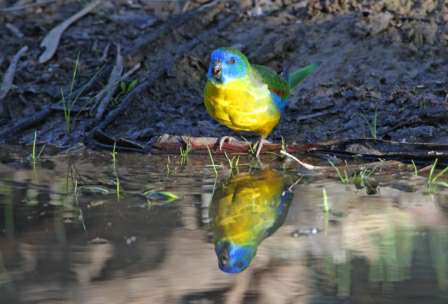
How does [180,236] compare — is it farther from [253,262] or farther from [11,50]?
[11,50]

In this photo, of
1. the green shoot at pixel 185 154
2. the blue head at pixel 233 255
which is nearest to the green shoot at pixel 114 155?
the green shoot at pixel 185 154

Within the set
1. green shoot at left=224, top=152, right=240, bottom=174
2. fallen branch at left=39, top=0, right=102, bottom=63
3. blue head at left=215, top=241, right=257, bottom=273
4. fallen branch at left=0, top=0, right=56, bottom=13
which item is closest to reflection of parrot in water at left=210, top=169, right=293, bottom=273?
blue head at left=215, top=241, right=257, bottom=273

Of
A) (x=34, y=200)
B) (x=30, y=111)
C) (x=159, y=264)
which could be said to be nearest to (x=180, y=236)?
(x=159, y=264)

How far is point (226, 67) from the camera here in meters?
6.12

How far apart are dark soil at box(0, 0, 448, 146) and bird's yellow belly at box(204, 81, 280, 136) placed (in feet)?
1.50

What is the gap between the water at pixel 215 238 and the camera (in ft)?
11.7

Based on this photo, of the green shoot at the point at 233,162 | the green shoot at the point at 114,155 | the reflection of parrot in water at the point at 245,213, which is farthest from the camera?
the green shoot at the point at 114,155

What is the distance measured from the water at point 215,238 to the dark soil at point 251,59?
1.10m

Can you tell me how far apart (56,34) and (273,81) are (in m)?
2.51

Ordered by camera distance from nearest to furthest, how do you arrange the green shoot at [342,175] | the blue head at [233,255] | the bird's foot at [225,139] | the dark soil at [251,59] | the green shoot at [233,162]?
1. the blue head at [233,255]
2. the green shoot at [342,175]
3. the green shoot at [233,162]
4. the bird's foot at [225,139]
5. the dark soil at [251,59]

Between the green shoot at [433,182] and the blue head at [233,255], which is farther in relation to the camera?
the green shoot at [433,182]

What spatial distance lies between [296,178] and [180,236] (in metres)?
1.42

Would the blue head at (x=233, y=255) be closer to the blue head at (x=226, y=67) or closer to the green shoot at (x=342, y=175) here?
the green shoot at (x=342, y=175)

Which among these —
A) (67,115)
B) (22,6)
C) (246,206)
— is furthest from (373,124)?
(22,6)
